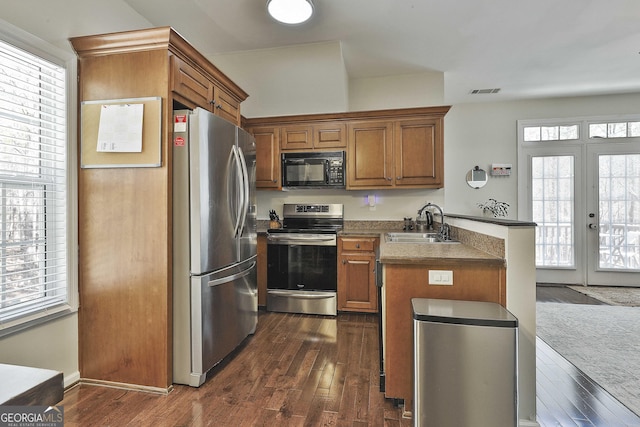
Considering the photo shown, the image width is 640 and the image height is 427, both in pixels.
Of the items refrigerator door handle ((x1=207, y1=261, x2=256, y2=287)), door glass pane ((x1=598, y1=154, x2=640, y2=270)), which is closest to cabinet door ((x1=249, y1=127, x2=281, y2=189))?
refrigerator door handle ((x1=207, y1=261, x2=256, y2=287))

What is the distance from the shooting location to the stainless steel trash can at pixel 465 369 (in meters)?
1.38

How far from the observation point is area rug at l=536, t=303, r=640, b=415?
2092 millimetres

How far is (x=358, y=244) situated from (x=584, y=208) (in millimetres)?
3787

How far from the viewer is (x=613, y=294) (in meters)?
4.20

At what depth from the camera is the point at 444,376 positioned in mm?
1431

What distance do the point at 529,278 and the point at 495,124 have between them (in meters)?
4.03

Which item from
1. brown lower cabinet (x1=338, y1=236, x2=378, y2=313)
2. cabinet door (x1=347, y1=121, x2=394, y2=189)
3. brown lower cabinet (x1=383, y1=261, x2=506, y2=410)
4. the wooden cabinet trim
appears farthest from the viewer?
cabinet door (x1=347, y1=121, x2=394, y2=189)

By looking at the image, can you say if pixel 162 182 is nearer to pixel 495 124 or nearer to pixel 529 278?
pixel 529 278

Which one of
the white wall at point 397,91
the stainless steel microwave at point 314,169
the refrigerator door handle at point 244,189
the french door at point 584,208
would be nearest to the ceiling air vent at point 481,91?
the white wall at point 397,91

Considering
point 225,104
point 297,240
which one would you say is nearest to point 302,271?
point 297,240

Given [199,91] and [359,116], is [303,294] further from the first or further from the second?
[199,91]

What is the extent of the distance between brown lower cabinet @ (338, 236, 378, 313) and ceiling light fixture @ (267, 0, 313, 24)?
209 centimetres

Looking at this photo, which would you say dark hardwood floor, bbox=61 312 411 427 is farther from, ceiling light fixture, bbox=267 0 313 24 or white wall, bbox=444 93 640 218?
white wall, bbox=444 93 640 218

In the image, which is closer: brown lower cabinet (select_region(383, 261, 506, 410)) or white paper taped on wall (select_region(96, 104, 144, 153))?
brown lower cabinet (select_region(383, 261, 506, 410))
